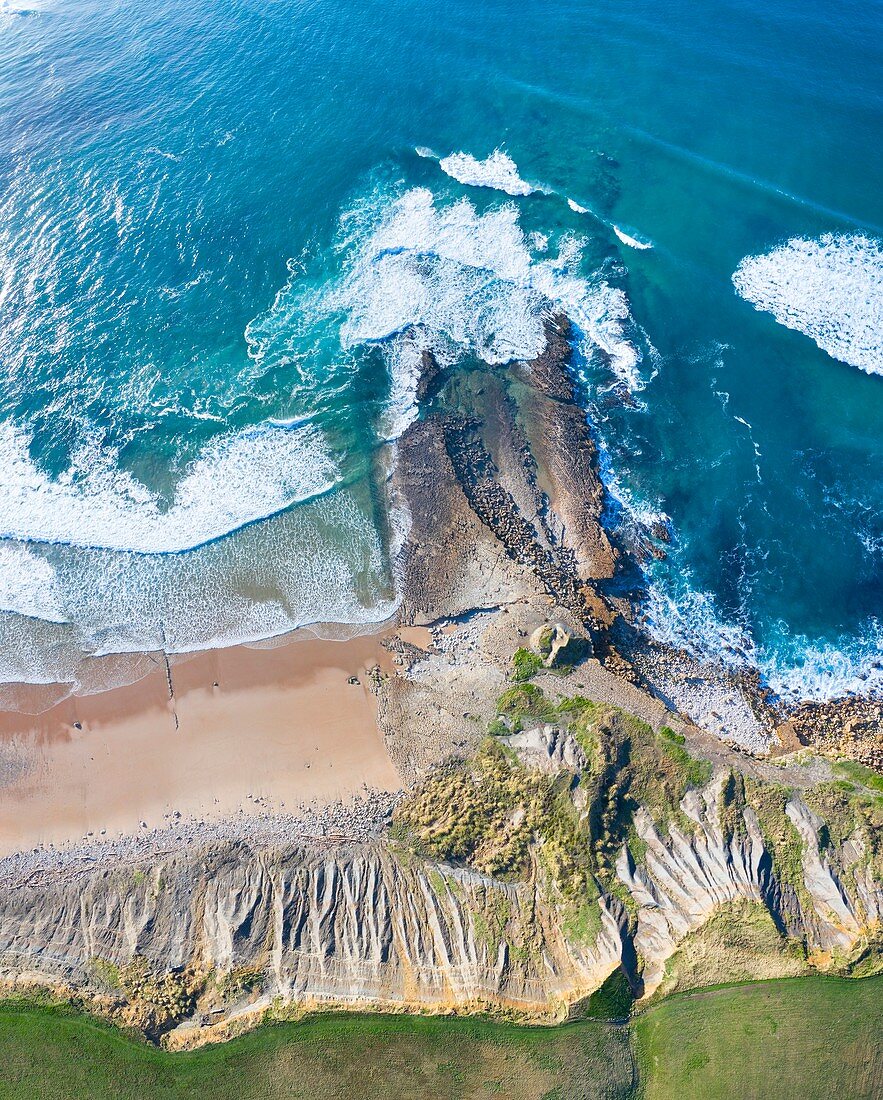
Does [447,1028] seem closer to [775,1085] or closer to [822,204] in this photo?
[775,1085]

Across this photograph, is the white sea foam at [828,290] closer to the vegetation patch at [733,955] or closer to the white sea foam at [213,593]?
the white sea foam at [213,593]

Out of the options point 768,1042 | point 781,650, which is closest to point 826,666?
point 781,650

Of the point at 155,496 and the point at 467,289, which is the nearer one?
the point at 155,496

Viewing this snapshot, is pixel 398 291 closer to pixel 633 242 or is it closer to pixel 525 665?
pixel 633 242

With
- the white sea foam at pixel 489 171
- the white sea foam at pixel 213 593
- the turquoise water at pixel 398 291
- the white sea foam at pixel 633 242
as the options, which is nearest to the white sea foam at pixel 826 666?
the turquoise water at pixel 398 291

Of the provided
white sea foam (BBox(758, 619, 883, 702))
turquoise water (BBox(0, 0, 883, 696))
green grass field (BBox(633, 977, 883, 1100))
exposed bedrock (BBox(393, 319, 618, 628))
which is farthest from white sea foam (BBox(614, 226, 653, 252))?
green grass field (BBox(633, 977, 883, 1100))

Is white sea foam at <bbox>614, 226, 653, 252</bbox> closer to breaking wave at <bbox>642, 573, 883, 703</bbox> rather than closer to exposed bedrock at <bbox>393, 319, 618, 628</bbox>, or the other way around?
exposed bedrock at <bbox>393, 319, 618, 628</bbox>
